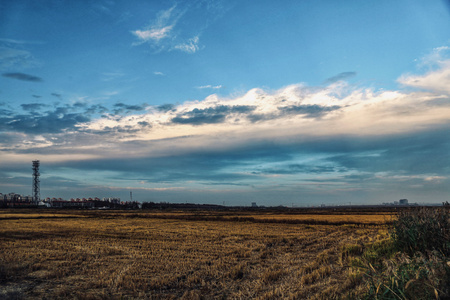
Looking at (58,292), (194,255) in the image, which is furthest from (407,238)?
(58,292)

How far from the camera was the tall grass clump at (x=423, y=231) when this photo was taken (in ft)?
35.1

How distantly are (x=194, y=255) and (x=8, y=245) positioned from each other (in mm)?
15742

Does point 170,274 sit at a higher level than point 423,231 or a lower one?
lower

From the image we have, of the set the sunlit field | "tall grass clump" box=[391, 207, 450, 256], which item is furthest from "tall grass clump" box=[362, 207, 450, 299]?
the sunlit field

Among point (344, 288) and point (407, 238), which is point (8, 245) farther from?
point (407, 238)

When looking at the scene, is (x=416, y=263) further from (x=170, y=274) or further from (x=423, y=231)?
(x=170, y=274)

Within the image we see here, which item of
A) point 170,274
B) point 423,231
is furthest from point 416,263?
point 170,274

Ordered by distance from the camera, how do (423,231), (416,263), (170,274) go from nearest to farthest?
(416,263) < (423,231) < (170,274)

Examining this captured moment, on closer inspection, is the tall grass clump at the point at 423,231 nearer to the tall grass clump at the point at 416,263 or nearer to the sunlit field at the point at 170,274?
the tall grass clump at the point at 416,263

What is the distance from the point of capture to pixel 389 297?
638 cm

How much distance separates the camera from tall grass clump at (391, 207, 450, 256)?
421 inches

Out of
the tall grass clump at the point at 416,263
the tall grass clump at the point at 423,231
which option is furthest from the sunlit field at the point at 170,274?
the tall grass clump at the point at 423,231

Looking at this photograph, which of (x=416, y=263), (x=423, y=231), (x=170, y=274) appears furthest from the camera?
(x=170, y=274)

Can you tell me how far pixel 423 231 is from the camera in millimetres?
11648
